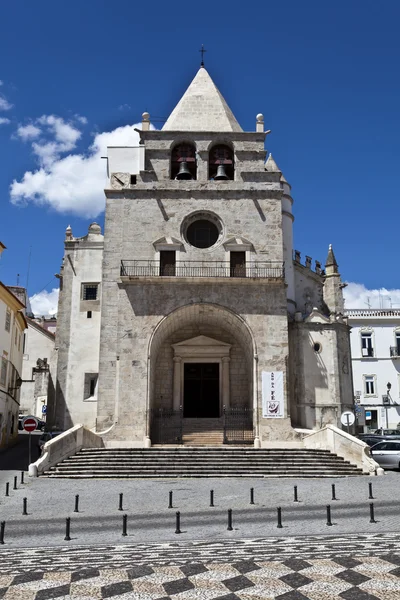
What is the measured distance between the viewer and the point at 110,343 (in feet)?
87.6

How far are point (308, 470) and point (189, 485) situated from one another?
4963 millimetres

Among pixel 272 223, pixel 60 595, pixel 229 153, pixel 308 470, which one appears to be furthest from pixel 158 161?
pixel 60 595

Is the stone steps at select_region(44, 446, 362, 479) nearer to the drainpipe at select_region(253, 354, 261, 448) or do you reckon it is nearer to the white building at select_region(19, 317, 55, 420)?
the drainpipe at select_region(253, 354, 261, 448)

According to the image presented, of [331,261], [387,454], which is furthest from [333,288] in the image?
[387,454]

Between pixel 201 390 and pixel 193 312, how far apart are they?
4011 mm

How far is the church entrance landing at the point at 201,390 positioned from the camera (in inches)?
1121

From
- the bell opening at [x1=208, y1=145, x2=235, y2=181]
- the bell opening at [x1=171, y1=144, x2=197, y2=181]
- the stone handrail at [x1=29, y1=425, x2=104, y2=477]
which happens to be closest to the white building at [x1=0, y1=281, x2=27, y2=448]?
the stone handrail at [x1=29, y1=425, x2=104, y2=477]

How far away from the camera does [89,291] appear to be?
30125mm

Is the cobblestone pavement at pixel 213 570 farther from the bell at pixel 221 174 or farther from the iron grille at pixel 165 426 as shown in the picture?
the bell at pixel 221 174

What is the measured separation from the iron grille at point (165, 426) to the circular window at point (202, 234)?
8.14 m

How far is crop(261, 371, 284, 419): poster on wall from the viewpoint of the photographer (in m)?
25.4

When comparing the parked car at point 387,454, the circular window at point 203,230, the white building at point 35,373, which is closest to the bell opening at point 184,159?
the circular window at point 203,230

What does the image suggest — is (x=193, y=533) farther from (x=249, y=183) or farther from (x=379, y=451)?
(x=249, y=183)

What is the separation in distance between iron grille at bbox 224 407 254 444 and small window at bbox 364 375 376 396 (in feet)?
69.4
